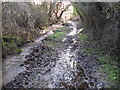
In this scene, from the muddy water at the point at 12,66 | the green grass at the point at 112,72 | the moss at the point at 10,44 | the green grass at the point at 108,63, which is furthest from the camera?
the moss at the point at 10,44

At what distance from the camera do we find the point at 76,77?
22.9 feet

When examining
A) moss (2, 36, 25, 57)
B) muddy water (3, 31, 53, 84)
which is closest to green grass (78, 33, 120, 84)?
muddy water (3, 31, 53, 84)

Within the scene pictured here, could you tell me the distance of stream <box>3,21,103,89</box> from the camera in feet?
20.9

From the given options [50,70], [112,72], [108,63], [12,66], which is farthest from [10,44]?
[112,72]

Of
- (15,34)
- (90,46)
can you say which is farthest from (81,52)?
(15,34)

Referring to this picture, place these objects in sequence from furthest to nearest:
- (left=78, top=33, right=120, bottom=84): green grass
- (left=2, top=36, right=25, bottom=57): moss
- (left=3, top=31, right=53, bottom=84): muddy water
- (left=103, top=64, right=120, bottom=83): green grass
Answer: (left=2, top=36, right=25, bottom=57): moss < (left=3, top=31, right=53, bottom=84): muddy water < (left=78, top=33, right=120, bottom=84): green grass < (left=103, top=64, right=120, bottom=83): green grass

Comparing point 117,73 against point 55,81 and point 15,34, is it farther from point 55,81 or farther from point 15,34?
point 15,34

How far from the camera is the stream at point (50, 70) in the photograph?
251 inches

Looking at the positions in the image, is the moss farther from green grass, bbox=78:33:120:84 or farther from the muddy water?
green grass, bbox=78:33:120:84

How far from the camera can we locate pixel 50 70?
7730 millimetres

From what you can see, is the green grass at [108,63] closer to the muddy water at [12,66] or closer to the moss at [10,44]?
the muddy water at [12,66]

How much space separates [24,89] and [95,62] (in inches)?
154

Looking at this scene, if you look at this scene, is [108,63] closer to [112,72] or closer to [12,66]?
[112,72]

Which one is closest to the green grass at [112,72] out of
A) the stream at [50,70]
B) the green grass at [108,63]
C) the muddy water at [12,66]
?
the green grass at [108,63]
